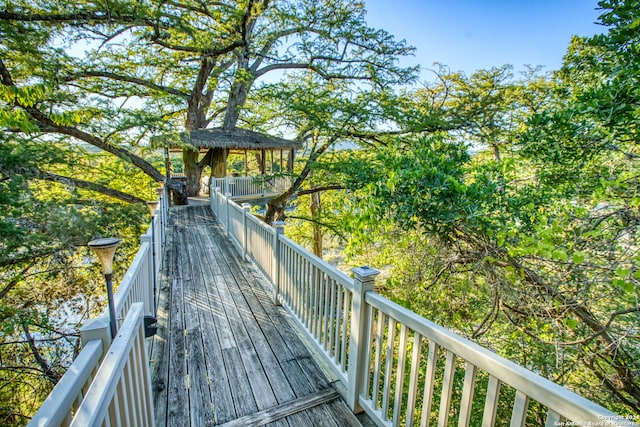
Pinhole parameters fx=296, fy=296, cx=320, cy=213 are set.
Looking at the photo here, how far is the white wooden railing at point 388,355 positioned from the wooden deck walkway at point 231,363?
243 millimetres

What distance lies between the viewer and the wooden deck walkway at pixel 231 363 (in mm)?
2381

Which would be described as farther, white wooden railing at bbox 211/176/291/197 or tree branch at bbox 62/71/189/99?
white wooden railing at bbox 211/176/291/197

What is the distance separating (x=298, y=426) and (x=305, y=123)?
9.60 metres

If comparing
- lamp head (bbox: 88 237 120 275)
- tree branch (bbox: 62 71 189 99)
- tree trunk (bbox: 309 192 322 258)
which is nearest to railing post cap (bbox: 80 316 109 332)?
lamp head (bbox: 88 237 120 275)

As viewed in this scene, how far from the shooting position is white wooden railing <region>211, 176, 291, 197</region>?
13234 millimetres

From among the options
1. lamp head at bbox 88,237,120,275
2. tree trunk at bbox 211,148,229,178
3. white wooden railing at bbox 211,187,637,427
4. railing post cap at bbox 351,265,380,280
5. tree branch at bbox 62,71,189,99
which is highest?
tree branch at bbox 62,71,189,99

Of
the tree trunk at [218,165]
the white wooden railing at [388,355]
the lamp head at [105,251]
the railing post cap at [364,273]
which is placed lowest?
the white wooden railing at [388,355]

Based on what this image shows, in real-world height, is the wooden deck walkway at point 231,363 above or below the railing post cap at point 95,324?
below

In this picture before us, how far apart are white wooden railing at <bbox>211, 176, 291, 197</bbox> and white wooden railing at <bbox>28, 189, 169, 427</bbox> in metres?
11.3

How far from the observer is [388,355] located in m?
2.05

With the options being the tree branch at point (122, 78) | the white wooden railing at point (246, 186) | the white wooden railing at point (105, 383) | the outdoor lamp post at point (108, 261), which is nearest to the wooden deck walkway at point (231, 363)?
the white wooden railing at point (105, 383)

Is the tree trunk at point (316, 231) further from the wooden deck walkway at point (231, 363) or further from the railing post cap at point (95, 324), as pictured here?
the railing post cap at point (95, 324)

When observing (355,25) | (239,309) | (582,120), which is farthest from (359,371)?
(355,25)

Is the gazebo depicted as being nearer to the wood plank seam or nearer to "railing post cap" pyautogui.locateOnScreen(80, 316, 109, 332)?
the wood plank seam
